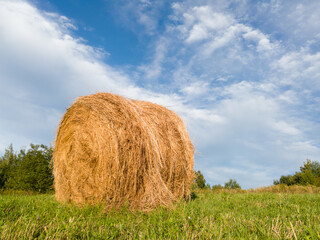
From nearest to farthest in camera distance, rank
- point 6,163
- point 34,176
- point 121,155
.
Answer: point 121,155 → point 34,176 → point 6,163

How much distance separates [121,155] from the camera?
5637 mm

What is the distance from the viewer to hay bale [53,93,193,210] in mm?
5691

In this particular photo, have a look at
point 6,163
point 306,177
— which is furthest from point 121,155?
point 306,177

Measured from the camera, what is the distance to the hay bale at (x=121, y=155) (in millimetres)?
5691

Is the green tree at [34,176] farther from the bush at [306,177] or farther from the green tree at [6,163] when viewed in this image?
the bush at [306,177]

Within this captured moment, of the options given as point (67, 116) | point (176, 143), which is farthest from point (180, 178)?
point (67, 116)

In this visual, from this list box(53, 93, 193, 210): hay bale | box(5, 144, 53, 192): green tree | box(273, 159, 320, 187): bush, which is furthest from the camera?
box(273, 159, 320, 187): bush

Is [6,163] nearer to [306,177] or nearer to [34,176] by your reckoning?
[34,176]

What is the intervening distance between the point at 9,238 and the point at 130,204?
115 inches

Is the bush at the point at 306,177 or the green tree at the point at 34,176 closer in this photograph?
the green tree at the point at 34,176

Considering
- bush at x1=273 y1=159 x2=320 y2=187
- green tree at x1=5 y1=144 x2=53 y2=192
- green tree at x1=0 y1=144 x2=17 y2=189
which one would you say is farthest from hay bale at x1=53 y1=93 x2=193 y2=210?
bush at x1=273 y1=159 x2=320 y2=187

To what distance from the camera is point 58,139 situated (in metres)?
7.86

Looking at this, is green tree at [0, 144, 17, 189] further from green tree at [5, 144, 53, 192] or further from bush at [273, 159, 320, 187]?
bush at [273, 159, 320, 187]

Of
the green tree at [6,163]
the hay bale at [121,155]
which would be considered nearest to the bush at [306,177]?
the hay bale at [121,155]
